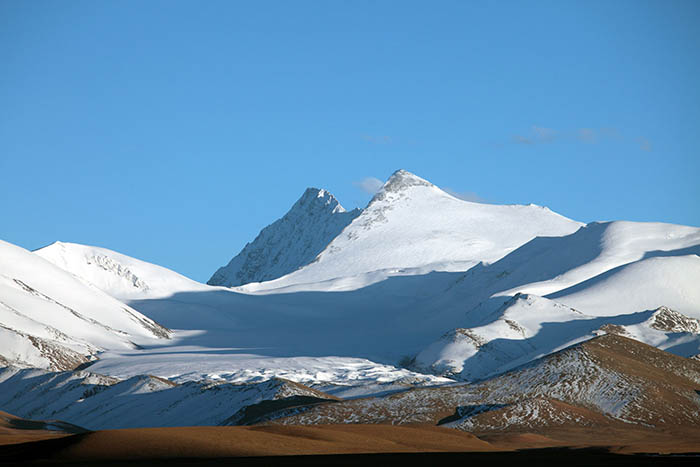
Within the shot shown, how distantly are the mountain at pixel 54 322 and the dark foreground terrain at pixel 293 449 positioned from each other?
88100 millimetres

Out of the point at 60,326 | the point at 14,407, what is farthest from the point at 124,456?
the point at 60,326

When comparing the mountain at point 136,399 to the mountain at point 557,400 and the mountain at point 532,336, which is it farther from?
the mountain at point 532,336

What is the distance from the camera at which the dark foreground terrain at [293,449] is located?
1688 inches

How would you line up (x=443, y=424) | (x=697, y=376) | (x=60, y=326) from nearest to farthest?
1. (x=443, y=424)
2. (x=697, y=376)
3. (x=60, y=326)

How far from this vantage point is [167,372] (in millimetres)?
140500

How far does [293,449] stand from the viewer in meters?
46.4

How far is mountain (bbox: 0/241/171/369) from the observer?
470 feet

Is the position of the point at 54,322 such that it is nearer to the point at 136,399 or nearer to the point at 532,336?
the point at 136,399

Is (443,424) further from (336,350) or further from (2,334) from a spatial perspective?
(336,350)

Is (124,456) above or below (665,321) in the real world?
below

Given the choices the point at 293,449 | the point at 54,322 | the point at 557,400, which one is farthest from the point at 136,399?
the point at 54,322

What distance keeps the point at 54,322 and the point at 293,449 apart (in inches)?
5168

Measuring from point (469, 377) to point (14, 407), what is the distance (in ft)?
192

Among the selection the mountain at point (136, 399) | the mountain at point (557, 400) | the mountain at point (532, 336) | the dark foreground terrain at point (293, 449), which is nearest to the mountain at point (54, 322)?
the mountain at point (136, 399)
